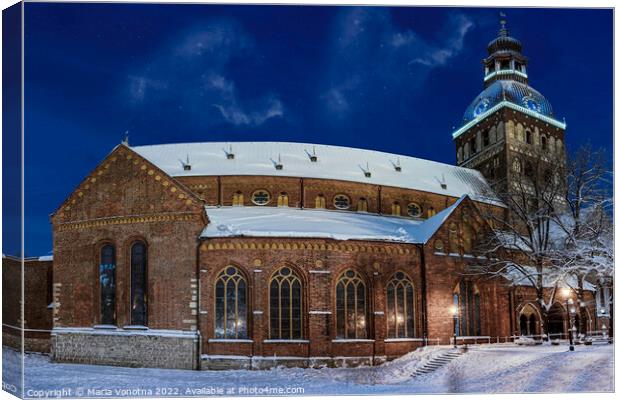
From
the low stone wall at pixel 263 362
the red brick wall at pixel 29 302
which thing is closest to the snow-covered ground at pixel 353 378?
the red brick wall at pixel 29 302

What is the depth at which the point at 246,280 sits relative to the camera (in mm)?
29109

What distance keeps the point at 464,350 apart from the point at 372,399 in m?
6.85

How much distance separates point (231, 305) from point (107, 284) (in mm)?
5605

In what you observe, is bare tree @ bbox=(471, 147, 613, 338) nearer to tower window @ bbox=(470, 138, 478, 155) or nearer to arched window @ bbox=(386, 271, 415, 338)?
arched window @ bbox=(386, 271, 415, 338)

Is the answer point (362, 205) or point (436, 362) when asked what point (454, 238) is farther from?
point (436, 362)

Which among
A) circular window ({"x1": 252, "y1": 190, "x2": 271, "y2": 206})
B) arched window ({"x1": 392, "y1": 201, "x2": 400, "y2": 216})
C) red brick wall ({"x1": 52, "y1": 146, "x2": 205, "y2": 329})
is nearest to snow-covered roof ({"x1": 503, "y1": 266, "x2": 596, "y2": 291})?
arched window ({"x1": 392, "y1": 201, "x2": 400, "y2": 216})

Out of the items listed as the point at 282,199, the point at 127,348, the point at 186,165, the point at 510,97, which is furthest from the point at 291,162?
the point at 510,97

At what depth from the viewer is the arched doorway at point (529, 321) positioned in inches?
1379

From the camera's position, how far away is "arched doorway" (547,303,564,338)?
121 feet

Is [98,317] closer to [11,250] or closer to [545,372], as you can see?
[11,250]

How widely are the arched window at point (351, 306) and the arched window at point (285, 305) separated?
1.80 metres

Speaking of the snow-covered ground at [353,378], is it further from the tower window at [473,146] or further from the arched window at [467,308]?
the tower window at [473,146]

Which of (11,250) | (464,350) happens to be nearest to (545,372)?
(464,350)

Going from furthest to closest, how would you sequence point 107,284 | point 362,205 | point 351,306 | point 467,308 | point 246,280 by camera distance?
point 362,205, point 467,308, point 351,306, point 107,284, point 246,280
